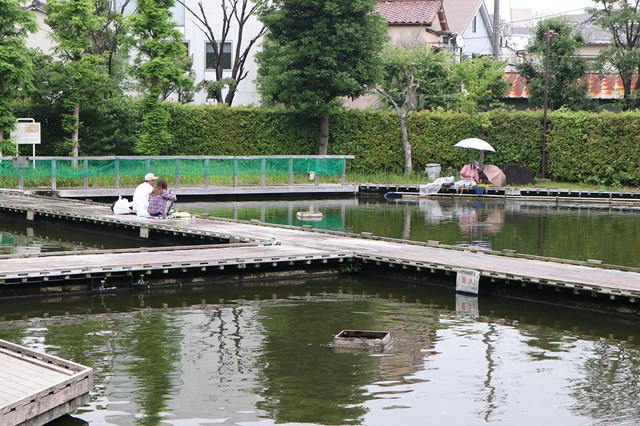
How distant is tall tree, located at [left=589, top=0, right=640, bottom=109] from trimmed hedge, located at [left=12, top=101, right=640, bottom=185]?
5627mm

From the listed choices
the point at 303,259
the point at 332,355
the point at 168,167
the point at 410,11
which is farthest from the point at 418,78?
the point at 332,355

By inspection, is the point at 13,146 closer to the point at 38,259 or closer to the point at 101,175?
the point at 101,175

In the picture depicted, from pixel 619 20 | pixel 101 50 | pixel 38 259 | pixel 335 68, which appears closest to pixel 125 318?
pixel 38 259

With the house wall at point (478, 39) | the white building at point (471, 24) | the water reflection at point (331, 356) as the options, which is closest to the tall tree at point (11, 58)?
the water reflection at point (331, 356)

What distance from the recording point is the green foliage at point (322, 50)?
4281 centimetres

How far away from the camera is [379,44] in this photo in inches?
1738

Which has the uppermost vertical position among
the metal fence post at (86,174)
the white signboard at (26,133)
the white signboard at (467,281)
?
the white signboard at (26,133)

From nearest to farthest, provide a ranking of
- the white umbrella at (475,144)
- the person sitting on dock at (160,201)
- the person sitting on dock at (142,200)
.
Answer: the person sitting on dock at (160,201) → the person sitting on dock at (142,200) → the white umbrella at (475,144)

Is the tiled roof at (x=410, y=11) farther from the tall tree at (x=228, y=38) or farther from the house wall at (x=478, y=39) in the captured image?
the house wall at (x=478, y=39)

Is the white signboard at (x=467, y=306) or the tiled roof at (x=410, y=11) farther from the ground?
the tiled roof at (x=410, y=11)

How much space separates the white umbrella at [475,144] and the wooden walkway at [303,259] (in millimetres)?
17431

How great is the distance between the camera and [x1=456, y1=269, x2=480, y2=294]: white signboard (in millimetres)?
19375

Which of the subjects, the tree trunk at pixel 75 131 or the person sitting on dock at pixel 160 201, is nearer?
the person sitting on dock at pixel 160 201

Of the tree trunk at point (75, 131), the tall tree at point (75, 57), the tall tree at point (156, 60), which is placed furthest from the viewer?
the tall tree at point (156, 60)
